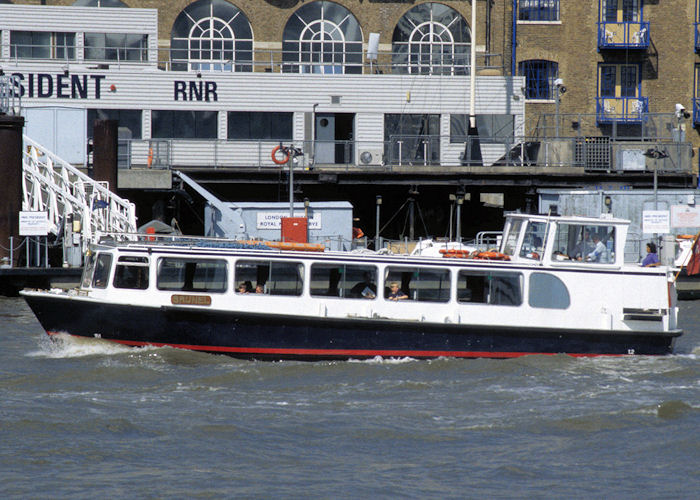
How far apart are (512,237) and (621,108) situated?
32.8m

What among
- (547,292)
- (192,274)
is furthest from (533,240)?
(192,274)

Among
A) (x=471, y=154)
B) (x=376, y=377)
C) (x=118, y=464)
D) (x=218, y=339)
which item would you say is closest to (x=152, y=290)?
(x=218, y=339)

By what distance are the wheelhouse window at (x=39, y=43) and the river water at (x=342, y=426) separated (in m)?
25.6

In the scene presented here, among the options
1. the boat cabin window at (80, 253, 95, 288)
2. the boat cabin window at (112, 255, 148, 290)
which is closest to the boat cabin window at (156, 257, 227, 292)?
the boat cabin window at (112, 255, 148, 290)

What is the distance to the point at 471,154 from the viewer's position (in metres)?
43.7

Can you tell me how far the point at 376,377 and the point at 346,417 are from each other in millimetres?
2721

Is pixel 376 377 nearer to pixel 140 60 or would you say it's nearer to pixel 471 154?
pixel 471 154

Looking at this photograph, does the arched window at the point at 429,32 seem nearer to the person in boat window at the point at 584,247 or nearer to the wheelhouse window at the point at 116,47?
the wheelhouse window at the point at 116,47

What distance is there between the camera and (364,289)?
2053 centimetres

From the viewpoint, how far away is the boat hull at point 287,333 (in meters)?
20.2

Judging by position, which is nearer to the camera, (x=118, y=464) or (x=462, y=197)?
(x=118, y=464)

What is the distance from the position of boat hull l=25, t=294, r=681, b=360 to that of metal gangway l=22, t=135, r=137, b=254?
1100cm

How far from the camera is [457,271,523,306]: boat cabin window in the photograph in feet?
67.7

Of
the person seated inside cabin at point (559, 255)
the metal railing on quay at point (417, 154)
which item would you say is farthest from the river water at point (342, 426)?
the metal railing on quay at point (417, 154)
